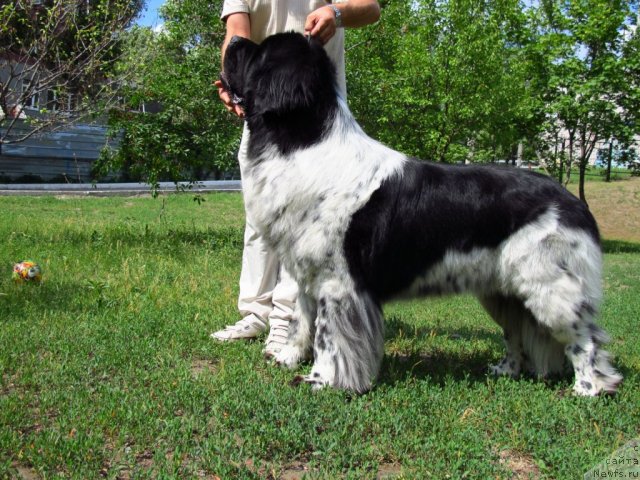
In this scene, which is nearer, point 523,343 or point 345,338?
point 345,338

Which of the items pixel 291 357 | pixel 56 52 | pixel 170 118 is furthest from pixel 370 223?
pixel 170 118

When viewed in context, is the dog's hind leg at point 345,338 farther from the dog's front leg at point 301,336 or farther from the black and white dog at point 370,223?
the dog's front leg at point 301,336

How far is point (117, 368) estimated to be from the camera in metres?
4.02

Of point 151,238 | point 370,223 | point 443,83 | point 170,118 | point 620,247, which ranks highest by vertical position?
point 443,83

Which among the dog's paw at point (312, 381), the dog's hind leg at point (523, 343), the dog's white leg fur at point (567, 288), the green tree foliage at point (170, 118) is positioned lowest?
the dog's paw at point (312, 381)

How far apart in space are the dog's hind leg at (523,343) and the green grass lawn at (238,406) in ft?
0.47

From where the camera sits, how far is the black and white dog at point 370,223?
3.76 metres

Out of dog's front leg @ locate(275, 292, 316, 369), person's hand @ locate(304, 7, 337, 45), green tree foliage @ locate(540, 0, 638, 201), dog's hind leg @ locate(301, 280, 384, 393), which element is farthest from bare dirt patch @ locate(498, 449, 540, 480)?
green tree foliage @ locate(540, 0, 638, 201)

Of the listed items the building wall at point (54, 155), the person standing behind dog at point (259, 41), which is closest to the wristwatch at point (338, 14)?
the person standing behind dog at point (259, 41)

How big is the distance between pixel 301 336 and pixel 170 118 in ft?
22.7

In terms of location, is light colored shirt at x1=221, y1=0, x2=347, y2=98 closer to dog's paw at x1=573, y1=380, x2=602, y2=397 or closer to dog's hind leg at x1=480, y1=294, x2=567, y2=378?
dog's hind leg at x1=480, y1=294, x2=567, y2=378

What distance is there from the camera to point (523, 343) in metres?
4.34

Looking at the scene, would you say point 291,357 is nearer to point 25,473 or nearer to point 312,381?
point 312,381

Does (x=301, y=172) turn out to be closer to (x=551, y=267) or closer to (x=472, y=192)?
(x=472, y=192)
